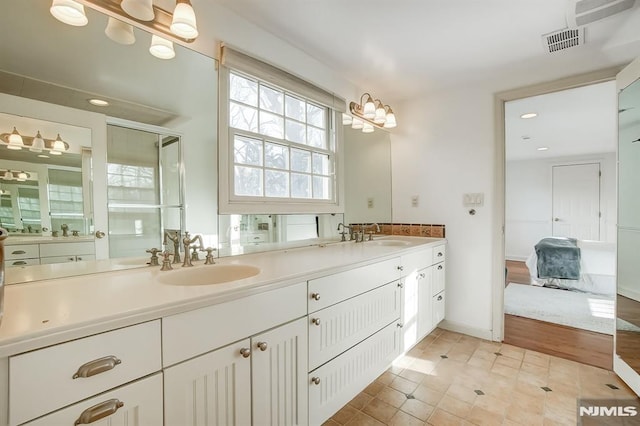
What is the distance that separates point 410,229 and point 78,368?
2738 mm

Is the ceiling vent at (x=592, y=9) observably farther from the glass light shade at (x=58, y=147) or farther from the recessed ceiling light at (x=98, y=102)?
the glass light shade at (x=58, y=147)

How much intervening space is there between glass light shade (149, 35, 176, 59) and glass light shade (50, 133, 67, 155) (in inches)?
22.8

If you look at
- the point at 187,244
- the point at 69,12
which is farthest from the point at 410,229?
the point at 69,12

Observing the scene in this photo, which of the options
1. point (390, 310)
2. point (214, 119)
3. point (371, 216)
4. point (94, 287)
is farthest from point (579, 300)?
point (94, 287)

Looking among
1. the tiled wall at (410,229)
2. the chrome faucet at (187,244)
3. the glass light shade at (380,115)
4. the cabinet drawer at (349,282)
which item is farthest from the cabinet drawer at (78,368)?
the glass light shade at (380,115)

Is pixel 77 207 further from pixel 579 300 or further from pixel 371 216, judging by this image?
pixel 579 300

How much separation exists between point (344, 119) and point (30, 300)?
226 centimetres

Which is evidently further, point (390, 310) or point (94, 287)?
point (390, 310)

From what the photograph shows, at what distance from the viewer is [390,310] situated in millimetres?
1898

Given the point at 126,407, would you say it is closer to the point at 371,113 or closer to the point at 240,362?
the point at 240,362

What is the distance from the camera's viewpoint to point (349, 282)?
1.55m

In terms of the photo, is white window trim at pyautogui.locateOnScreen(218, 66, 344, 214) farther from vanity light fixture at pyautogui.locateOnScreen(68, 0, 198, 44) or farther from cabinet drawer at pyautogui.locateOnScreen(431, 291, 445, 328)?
cabinet drawer at pyautogui.locateOnScreen(431, 291, 445, 328)

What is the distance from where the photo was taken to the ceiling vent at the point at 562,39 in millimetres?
1824

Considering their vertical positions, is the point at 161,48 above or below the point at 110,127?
above
